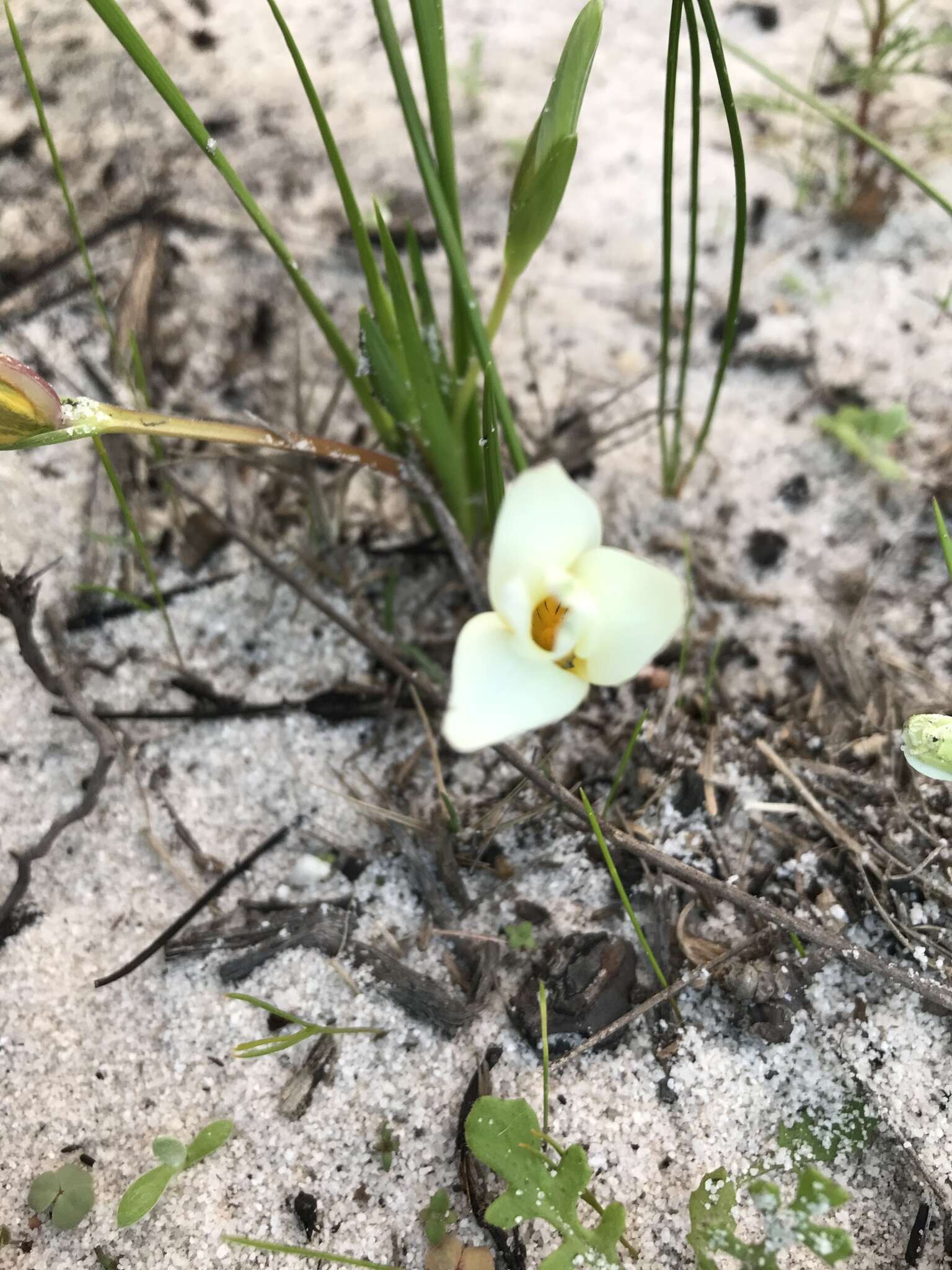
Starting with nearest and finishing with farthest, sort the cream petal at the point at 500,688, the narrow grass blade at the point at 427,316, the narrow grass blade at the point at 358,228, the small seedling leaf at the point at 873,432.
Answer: the cream petal at the point at 500,688 < the narrow grass blade at the point at 358,228 < the narrow grass blade at the point at 427,316 < the small seedling leaf at the point at 873,432

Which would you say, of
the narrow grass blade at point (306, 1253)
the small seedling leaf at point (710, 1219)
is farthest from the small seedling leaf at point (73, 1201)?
the small seedling leaf at point (710, 1219)

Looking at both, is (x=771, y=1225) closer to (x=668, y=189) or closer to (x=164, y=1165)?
(x=164, y=1165)

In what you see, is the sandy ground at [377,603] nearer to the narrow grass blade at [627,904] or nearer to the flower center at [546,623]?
the narrow grass blade at [627,904]

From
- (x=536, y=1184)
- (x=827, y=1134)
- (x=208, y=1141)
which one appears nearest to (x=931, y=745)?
(x=827, y=1134)

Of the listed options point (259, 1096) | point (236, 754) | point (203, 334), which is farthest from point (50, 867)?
point (203, 334)

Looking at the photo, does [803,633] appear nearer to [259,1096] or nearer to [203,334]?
[259,1096]

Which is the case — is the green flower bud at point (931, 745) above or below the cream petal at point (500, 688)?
below
